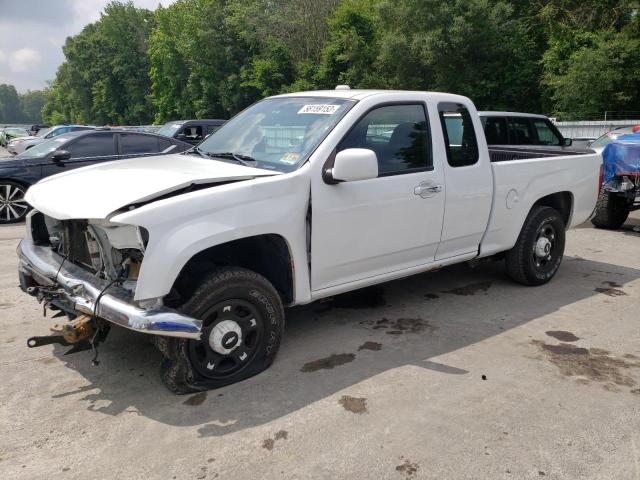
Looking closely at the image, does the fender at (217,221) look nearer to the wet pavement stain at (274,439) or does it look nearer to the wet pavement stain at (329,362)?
the wet pavement stain at (329,362)

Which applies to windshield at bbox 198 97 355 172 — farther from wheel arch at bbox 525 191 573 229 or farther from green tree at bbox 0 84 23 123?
green tree at bbox 0 84 23 123

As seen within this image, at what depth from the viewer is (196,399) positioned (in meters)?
3.58

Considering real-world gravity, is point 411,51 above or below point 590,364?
above

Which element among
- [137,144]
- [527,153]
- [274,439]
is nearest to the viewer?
Result: [274,439]

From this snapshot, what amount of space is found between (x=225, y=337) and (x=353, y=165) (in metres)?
1.38

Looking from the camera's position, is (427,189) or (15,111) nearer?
(427,189)

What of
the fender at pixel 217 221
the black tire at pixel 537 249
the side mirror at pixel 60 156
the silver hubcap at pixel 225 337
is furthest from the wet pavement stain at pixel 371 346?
the side mirror at pixel 60 156

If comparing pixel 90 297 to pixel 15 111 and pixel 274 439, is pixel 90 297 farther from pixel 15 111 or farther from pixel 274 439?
pixel 15 111

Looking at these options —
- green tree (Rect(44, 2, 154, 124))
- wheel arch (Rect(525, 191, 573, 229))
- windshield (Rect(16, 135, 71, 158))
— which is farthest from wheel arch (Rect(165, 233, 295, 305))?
green tree (Rect(44, 2, 154, 124))

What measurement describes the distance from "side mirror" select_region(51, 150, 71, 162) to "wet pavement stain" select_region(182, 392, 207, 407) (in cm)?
758

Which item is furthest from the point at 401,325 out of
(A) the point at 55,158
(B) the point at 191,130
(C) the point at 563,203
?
(B) the point at 191,130

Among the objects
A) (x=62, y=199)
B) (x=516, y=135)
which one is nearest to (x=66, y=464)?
(x=62, y=199)

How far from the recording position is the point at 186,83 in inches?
2386

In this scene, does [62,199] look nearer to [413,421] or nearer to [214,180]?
[214,180]
